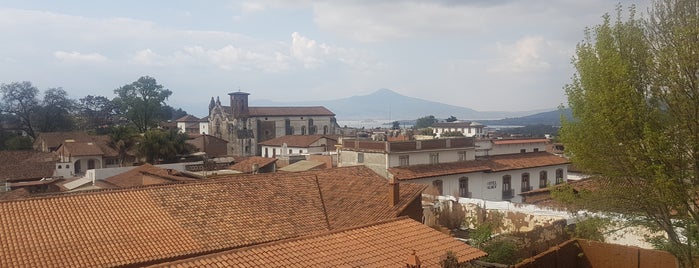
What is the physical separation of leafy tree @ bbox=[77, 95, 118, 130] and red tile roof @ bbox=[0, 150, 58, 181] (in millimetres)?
42629

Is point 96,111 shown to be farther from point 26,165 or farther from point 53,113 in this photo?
point 26,165

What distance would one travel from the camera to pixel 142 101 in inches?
3076

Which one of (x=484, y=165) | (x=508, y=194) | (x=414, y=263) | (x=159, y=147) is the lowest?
(x=508, y=194)

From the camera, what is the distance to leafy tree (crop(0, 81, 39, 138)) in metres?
82.2

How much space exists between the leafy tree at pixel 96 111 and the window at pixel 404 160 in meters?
74.5

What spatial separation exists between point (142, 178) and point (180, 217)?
15.0m

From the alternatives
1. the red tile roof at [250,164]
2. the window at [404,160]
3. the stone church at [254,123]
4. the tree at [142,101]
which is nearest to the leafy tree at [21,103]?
the tree at [142,101]

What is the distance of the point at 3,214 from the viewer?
1664 centimetres

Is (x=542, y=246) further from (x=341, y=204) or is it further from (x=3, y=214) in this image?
(x=3, y=214)

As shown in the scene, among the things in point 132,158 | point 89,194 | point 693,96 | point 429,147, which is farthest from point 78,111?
point 693,96

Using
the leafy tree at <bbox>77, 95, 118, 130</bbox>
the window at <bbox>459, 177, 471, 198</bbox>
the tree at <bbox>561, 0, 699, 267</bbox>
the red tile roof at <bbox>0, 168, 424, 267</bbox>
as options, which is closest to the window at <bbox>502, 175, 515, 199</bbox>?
the window at <bbox>459, 177, 471, 198</bbox>

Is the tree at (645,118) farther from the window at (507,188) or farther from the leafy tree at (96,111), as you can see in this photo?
the leafy tree at (96,111)

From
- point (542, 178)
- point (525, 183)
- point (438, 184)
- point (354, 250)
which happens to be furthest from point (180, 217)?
point (542, 178)

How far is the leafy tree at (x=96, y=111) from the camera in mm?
99188
